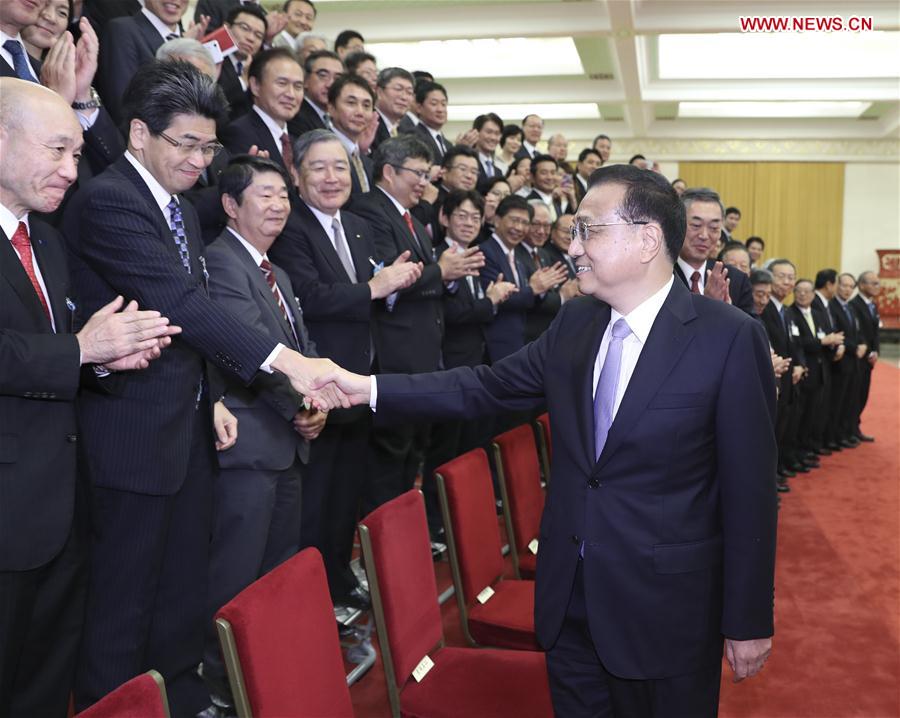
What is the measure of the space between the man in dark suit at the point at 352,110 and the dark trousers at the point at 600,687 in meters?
2.51

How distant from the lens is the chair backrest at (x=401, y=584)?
195 centimetres

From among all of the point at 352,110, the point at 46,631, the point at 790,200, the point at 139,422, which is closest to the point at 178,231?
the point at 139,422

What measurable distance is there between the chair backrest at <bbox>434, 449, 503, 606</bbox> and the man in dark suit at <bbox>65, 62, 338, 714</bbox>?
0.55 m

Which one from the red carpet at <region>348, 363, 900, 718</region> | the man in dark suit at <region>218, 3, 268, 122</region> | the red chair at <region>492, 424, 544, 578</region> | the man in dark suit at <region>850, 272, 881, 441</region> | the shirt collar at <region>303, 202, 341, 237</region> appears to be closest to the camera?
the red carpet at <region>348, 363, 900, 718</region>

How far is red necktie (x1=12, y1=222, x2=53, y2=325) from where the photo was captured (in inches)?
70.1

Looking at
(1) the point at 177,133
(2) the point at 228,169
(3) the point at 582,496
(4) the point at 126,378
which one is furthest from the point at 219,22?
(3) the point at 582,496

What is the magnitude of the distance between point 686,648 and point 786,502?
14.5 feet

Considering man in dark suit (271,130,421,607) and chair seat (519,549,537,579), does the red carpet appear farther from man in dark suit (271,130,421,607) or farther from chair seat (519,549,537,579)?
man in dark suit (271,130,421,607)

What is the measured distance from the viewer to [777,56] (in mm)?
12508

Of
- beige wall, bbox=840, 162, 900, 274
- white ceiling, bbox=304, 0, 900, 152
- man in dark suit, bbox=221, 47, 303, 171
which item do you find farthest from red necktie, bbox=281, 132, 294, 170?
beige wall, bbox=840, 162, 900, 274

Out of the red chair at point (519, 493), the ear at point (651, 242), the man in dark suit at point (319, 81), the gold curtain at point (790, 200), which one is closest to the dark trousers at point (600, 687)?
the ear at point (651, 242)

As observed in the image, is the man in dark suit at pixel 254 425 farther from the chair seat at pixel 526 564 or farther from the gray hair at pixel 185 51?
the chair seat at pixel 526 564

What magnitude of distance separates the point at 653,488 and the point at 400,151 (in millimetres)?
2379

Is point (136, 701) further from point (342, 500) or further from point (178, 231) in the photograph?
point (342, 500)
